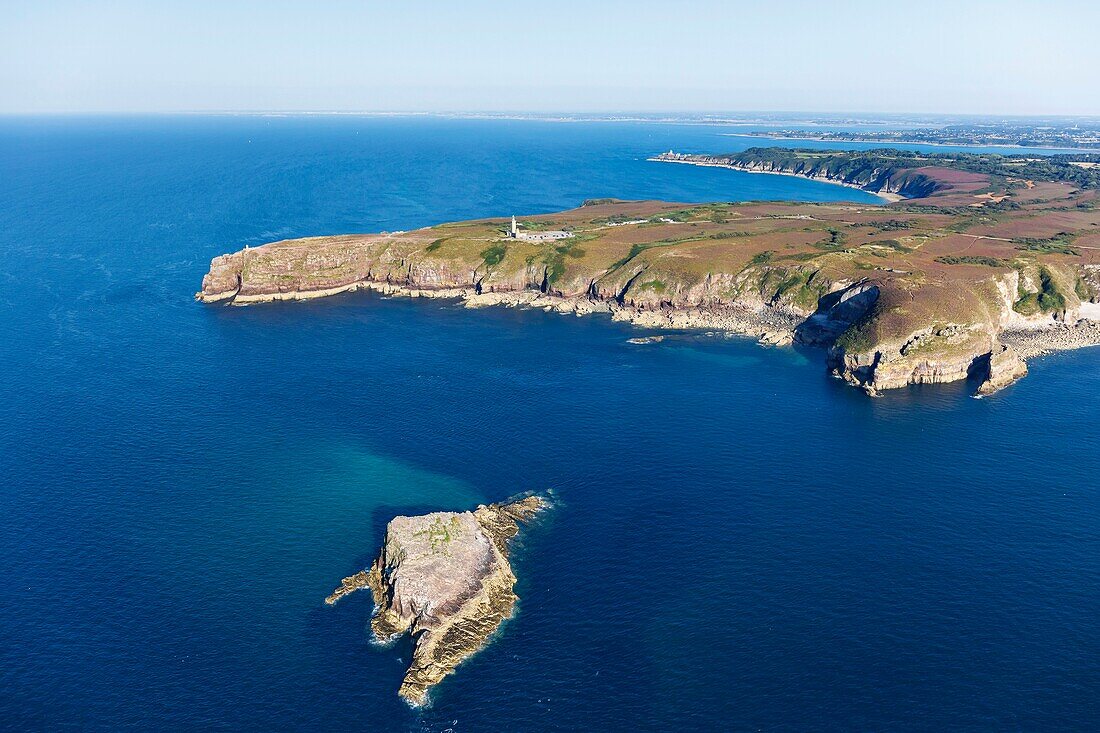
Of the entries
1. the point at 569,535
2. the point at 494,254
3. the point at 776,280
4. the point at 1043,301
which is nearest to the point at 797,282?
the point at 776,280

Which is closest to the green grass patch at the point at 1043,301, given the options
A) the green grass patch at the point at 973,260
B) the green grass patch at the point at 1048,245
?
the green grass patch at the point at 973,260

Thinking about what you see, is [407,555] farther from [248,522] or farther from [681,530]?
[681,530]

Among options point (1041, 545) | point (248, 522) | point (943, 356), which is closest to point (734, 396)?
point (943, 356)

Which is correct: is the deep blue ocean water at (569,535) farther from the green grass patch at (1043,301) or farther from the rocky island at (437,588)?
the green grass patch at (1043,301)

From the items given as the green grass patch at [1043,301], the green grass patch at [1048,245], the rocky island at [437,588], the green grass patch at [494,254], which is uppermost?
the green grass patch at [1048,245]

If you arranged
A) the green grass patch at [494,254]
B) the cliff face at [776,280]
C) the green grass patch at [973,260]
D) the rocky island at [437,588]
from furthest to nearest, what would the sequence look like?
the green grass patch at [494,254] → the green grass patch at [973,260] → the cliff face at [776,280] → the rocky island at [437,588]

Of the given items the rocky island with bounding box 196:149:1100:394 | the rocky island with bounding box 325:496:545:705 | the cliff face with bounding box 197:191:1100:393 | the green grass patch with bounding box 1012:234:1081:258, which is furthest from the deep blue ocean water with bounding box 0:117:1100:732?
the green grass patch with bounding box 1012:234:1081:258
